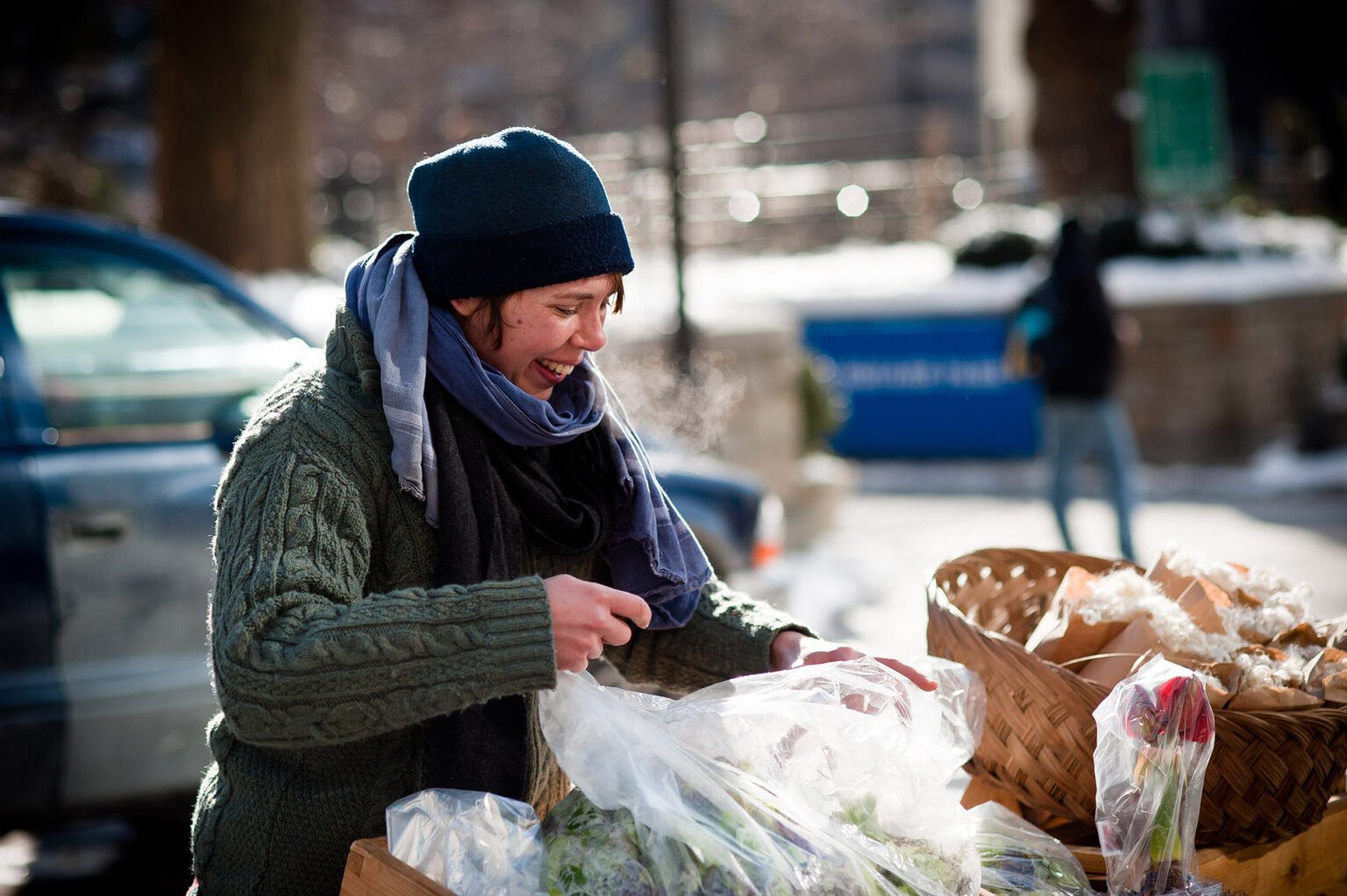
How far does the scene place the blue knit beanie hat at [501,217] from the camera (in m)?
1.87

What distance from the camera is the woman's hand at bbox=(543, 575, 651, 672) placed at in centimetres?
170

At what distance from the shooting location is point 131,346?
4.55 m

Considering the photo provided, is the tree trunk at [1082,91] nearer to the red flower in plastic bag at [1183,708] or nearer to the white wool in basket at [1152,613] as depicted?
the white wool in basket at [1152,613]

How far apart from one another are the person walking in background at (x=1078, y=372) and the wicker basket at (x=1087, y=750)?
5.51 meters

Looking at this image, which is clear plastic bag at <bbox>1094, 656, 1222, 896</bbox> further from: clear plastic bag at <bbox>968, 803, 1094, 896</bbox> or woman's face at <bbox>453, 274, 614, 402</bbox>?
woman's face at <bbox>453, 274, 614, 402</bbox>

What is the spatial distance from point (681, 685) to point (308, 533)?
0.77 meters

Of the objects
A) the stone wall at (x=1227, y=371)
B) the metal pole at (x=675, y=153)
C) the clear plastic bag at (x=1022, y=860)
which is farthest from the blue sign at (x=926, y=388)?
the clear plastic bag at (x=1022, y=860)

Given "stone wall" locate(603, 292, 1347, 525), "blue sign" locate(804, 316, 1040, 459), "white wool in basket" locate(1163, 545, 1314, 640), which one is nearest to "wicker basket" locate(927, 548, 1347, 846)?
"white wool in basket" locate(1163, 545, 1314, 640)

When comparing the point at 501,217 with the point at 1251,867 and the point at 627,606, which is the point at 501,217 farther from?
the point at 1251,867

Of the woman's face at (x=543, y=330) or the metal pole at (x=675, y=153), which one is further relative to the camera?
the metal pole at (x=675, y=153)

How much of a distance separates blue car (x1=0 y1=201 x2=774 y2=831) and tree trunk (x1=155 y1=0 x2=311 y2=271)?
4.67 meters

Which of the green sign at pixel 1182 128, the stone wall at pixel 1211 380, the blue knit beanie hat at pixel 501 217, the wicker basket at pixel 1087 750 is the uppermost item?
the green sign at pixel 1182 128

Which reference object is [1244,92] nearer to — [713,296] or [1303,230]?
[1303,230]

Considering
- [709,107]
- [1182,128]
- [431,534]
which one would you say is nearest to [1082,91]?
[1182,128]
